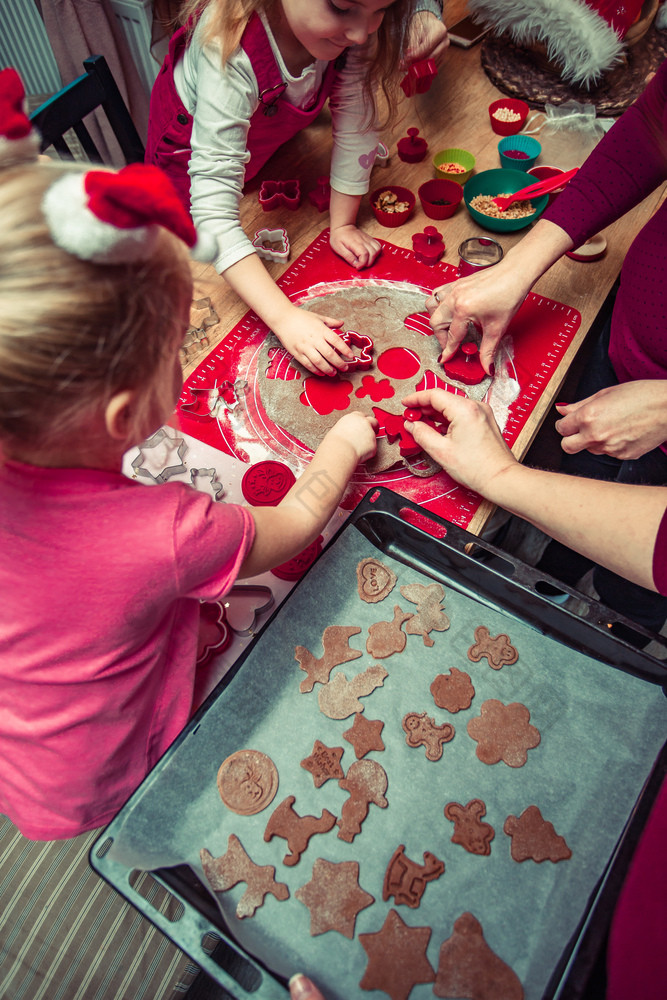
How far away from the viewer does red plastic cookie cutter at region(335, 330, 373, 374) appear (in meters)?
0.94

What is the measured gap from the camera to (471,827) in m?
0.65

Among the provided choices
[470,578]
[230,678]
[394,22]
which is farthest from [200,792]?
[394,22]

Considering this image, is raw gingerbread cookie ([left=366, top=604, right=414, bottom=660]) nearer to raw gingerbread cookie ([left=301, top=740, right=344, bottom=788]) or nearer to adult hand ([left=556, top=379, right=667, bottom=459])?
raw gingerbread cookie ([left=301, top=740, right=344, bottom=788])

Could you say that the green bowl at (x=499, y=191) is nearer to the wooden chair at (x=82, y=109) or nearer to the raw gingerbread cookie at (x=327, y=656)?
the wooden chair at (x=82, y=109)

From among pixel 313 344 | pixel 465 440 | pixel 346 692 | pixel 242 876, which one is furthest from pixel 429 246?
pixel 242 876

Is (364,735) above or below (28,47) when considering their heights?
below

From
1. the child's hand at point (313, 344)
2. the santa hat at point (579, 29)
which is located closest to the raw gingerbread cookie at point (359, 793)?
the child's hand at point (313, 344)

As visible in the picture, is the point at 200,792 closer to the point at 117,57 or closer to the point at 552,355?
the point at 552,355

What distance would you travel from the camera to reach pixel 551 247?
3.18 ft

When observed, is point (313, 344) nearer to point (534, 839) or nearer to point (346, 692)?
point (346, 692)

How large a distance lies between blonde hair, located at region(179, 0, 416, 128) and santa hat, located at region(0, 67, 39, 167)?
57 centimetres

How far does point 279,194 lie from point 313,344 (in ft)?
1.31

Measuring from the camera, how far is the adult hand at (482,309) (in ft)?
3.02

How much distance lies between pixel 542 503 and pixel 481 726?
0.29 metres
